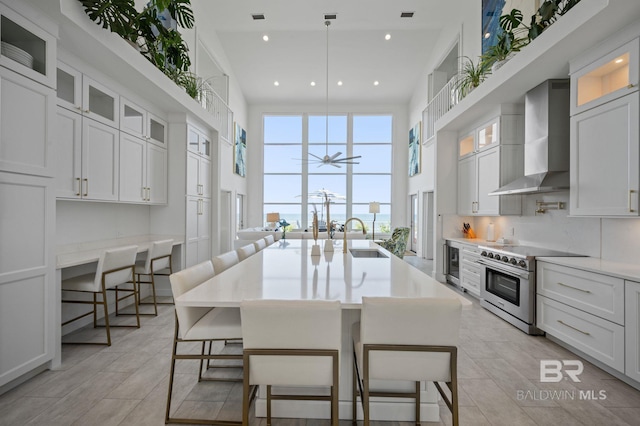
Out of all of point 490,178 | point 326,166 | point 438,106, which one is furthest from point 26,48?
point 326,166

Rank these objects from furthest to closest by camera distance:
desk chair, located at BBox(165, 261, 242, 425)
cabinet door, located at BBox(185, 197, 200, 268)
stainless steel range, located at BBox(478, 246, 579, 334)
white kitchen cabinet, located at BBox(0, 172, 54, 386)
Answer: cabinet door, located at BBox(185, 197, 200, 268) → stainless steel range, located at BBox(478, 246, 579, 334) → white kitchen cabinet, located at BBox(0, 172, 54, 386) → desk chair, located at BBox(165, 261, 242, 425)

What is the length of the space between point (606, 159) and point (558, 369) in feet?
5.69

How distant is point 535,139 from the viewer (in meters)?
3.45

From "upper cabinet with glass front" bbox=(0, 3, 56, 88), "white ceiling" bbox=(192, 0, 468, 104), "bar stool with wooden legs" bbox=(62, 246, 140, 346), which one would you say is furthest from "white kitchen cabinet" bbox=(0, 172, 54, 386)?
"white ceiling" bbox=(192, 0, 468, 104)

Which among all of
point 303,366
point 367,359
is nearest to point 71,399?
point 303,366

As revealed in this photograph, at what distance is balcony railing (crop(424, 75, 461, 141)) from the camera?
21.0 ft


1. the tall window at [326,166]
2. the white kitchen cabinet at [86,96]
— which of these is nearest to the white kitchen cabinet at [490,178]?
the white kitchen cabinet at [86,96]

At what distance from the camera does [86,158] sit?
3.08 meters

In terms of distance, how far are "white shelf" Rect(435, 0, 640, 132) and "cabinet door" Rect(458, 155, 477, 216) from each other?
0.95 meters

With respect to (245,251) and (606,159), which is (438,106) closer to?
(606,159)

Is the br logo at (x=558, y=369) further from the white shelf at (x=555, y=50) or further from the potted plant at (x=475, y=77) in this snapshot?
the potted plant at (x=475, y=77)

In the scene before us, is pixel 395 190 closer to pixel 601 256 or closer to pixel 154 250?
pixel 601 256

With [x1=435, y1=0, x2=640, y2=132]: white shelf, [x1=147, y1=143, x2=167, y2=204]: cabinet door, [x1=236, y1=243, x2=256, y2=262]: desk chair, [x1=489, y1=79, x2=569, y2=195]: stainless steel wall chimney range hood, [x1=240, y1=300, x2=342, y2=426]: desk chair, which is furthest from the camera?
[x1=147, y1=143, x2=167, y2=204]: cabinet door

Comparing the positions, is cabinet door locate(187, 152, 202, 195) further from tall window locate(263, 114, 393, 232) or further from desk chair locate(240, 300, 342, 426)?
tall window locate(263, 114, 393, 232)
